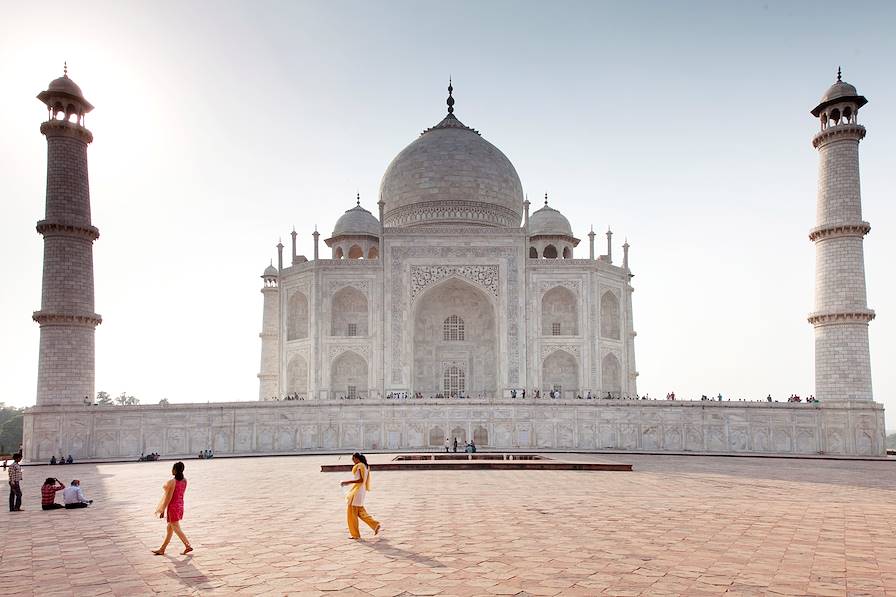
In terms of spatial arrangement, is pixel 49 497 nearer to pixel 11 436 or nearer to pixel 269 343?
pixel 269 343

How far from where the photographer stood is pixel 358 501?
25.8 feet

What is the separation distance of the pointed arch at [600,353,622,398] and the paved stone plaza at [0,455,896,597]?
17.3 meters

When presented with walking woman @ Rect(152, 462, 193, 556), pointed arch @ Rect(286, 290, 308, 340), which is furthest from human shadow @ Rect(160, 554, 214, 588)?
pointed arch @ Rect(286, 290, 308, 340)

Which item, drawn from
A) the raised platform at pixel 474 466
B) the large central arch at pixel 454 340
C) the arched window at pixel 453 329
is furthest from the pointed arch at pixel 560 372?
the raised platform at pixel 474 466

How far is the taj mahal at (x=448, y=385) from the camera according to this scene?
74.5 ft

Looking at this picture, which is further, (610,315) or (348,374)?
(610,315)

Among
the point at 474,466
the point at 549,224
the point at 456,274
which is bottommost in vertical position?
the point at 474,466

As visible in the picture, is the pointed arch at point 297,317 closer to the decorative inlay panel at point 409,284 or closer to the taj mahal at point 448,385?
the taj mahal at point 448,385

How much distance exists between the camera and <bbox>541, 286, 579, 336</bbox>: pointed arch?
1219 inches

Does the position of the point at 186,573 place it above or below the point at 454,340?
below

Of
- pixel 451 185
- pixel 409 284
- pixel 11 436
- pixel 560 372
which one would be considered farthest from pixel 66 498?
pixel 11 436

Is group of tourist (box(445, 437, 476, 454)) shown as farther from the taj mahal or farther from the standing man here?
the standing man

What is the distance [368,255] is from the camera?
1412 inches

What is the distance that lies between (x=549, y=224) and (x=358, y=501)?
2875 centimetres
